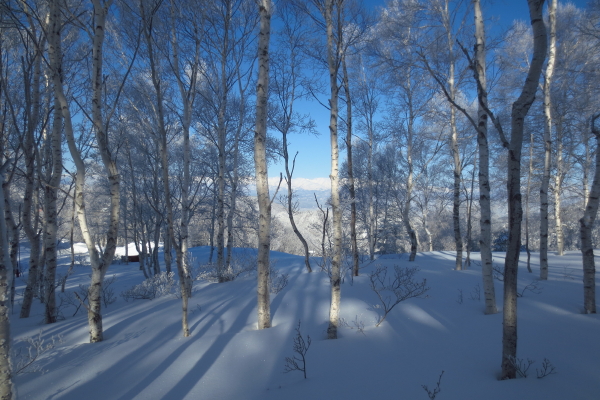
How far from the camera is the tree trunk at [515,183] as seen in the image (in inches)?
84.7

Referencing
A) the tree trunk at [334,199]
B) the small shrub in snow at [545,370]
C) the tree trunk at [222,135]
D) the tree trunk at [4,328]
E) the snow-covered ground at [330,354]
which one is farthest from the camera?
the tree trunk at [222,135]

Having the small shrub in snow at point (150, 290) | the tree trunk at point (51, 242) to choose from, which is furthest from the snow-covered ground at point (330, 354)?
the small shrub in snow at point (150, 290)

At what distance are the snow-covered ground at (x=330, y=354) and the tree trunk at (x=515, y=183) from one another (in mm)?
487

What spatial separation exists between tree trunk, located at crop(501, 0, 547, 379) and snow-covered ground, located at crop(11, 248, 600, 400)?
49cm

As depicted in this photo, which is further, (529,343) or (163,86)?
(163,86)

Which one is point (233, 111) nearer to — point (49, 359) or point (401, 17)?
A: point (401, 17)

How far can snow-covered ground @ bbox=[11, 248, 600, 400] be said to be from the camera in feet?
7.88

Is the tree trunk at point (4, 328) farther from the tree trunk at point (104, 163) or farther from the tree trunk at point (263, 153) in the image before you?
the tree trunk at point (263, 153)

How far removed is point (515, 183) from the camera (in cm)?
220

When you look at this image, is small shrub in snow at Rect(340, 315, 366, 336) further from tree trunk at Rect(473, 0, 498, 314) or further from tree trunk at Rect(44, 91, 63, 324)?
tree trunk at Rect(44, 91, 63, 324)

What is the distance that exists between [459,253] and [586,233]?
4701 millimetres

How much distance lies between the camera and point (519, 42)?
840cm

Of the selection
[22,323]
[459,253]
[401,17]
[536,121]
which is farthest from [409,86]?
Answer: [22,323]

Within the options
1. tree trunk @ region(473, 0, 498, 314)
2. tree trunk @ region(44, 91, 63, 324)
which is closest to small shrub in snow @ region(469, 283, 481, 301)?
tree trunk @ region(473, 0, 498, 314)
